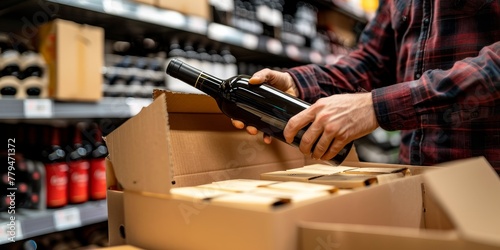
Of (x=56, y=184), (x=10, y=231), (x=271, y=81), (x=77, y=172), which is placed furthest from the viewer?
(x=77, y=172)

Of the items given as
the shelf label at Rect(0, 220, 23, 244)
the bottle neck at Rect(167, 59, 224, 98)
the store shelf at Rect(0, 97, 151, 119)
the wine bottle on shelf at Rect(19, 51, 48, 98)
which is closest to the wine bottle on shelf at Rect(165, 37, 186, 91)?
the store shelf at Rect(0, 97, 151, 119)

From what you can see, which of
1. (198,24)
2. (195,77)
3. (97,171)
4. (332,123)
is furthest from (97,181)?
(332,123)

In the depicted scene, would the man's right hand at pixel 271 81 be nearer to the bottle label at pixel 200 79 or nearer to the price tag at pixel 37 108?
the bottle label at pixel 200 79

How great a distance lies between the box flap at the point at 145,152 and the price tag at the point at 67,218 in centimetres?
86

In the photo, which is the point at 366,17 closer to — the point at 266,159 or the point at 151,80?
the point at 151,80

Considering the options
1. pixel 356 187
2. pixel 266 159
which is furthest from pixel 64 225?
pixel 356 187

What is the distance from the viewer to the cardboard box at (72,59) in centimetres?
150

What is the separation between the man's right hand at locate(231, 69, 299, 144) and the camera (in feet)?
2.94

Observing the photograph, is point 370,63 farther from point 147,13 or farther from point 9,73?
point 9,73

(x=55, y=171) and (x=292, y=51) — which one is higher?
(x=292, y=51)

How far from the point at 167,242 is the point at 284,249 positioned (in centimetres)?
22

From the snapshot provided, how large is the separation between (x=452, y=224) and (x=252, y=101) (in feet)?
1.68

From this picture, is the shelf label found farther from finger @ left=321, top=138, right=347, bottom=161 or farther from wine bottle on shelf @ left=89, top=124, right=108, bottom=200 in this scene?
finger @ left=321, top=138, right=347, bottom=161

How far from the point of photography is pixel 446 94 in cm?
82
